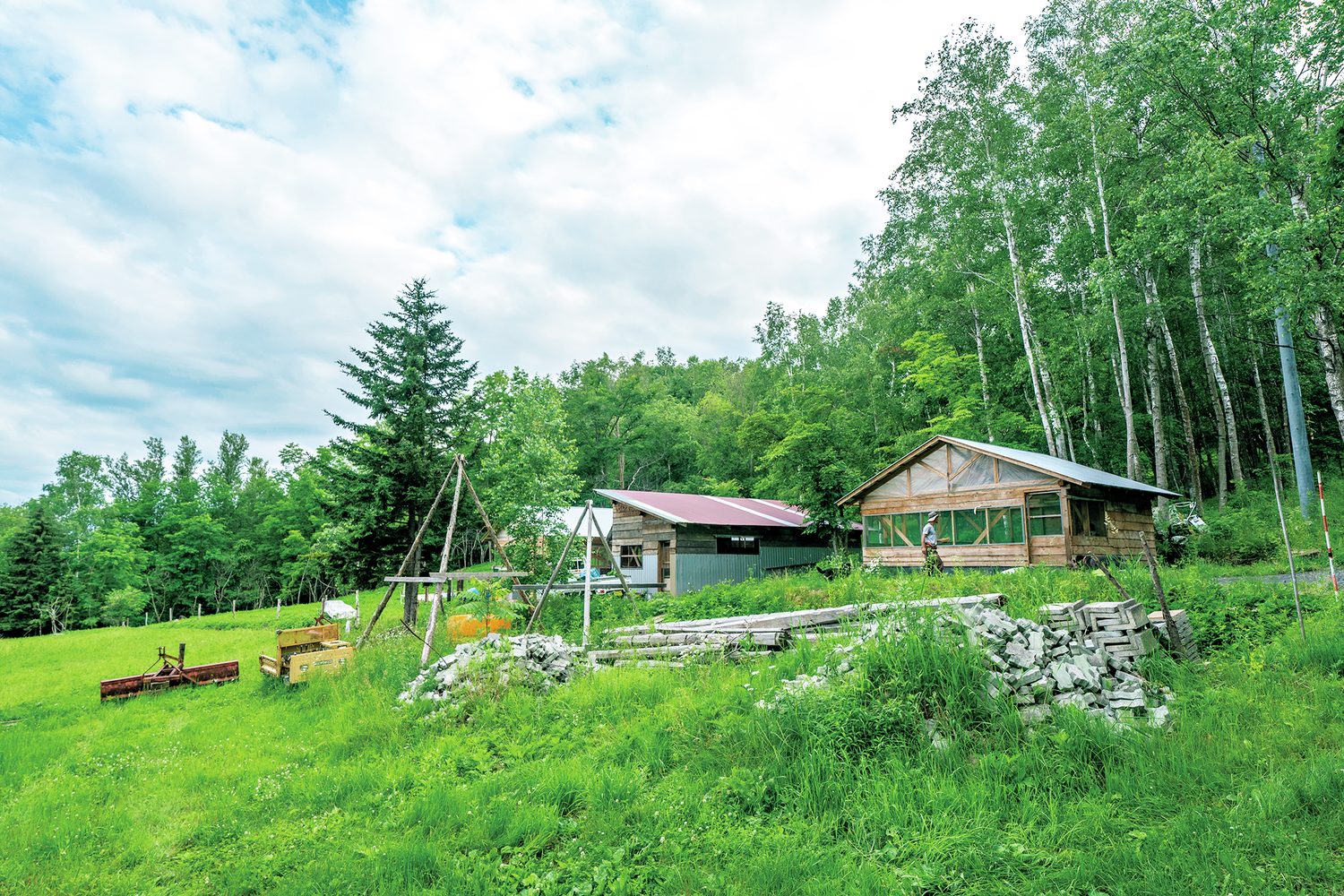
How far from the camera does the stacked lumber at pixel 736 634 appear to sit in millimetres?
7984

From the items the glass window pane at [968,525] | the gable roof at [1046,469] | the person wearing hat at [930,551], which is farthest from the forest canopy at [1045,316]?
the person wearing hat at [930,551]

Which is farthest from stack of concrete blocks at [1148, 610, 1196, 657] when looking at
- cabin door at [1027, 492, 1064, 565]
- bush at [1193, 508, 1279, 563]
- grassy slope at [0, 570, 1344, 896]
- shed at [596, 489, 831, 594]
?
shed at [596, 489, 831, 594]

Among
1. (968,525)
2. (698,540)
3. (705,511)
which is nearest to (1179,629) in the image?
(968,525)

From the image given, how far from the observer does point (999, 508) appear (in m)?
17.1

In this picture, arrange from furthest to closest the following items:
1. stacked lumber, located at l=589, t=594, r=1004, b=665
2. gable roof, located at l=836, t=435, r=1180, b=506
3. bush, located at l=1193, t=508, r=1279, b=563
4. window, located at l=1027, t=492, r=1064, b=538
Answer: window, located at l=1027, t=492, r=1064, b=538 < gable roof, located at l=836, t=435, r=1180, b=506 < bush, located at l=1193, t=508, r=1279, b=563 < stacked lumber, located at l=589, t=594, r=1004, b=665

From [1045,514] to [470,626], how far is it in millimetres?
14335

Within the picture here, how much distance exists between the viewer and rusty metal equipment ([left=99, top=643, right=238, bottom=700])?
10438 millimetres

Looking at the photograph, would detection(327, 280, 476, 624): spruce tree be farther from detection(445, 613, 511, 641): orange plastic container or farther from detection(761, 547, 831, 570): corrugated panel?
detection(761, 547, 831, 570): corrugated panel

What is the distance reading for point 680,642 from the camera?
9273mm

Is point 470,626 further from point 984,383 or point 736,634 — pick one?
point 984,383

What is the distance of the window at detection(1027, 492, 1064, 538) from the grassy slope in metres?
8.66

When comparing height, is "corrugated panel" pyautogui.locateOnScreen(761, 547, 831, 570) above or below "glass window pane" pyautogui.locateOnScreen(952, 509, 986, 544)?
below

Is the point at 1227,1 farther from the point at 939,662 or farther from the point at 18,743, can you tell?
the point at 18,743

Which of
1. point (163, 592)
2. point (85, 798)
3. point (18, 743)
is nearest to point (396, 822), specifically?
point (85, 798)
